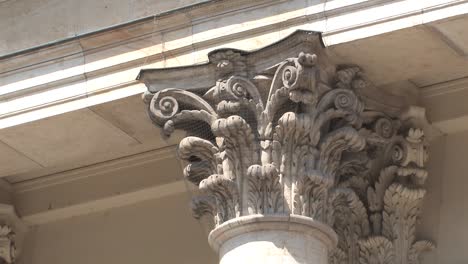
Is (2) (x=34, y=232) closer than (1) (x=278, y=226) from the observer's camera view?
No

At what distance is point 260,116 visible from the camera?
44.0 feet

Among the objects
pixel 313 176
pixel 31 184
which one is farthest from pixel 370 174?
pixel 31 184

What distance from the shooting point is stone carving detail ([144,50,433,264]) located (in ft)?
43.3

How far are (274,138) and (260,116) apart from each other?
0.25 metres

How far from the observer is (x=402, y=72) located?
13766mm

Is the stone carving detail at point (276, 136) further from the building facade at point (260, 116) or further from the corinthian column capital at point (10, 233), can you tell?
the corinthian column capital at point (10, 233)

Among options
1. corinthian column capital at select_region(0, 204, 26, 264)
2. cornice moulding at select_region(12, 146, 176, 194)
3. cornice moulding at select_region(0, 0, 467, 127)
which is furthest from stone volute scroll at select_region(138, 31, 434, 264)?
corinthian column capital at select_region(0, 204, 26, 264)

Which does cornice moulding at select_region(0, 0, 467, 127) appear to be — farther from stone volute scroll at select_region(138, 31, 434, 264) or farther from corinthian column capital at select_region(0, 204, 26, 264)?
corinthian column capital at select_region(0, 204, 26, 264)

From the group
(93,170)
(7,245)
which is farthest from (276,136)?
(7,245)

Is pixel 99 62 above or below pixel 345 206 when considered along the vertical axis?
above

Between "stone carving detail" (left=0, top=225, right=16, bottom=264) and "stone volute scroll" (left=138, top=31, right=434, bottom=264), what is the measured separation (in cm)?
390

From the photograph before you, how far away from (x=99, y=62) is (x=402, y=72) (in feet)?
9.44

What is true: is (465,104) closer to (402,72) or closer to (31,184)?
(402,72)

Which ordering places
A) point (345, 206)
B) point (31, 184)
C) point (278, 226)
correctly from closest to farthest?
point (278, 226) → point (345, 206) → point (31, 184)
